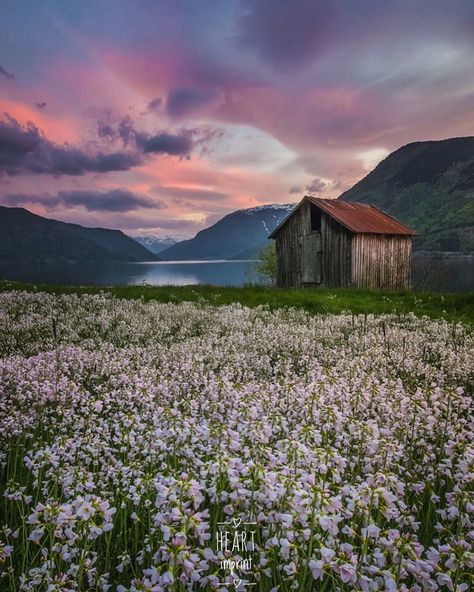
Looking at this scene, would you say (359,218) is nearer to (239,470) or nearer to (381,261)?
(381,261)

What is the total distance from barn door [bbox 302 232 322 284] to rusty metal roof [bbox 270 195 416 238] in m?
2.78

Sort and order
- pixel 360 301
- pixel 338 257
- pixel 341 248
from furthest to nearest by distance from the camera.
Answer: pixel 338 257 < pixel 341 248 < pixel 360 301

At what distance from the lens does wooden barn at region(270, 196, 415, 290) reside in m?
35.1

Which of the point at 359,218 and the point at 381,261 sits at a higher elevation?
the point at 359,218

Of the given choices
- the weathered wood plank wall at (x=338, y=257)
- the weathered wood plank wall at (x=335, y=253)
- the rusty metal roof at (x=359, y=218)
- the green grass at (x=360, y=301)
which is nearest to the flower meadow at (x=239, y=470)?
the green grass at (x=360, y=301)

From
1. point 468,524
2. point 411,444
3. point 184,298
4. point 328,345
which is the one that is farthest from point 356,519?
point 184,298

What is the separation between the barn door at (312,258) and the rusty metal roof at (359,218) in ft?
9.12

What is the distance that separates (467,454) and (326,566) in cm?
174

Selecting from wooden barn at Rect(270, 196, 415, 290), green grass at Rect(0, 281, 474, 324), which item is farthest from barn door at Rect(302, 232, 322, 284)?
green grass at Rect(0, 281, 474, 324)

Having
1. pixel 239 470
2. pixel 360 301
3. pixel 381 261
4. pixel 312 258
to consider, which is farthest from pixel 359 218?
pixel 239 470

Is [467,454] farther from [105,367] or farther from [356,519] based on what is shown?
[105,367]

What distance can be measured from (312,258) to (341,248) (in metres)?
3.59

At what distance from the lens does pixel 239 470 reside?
3004mm

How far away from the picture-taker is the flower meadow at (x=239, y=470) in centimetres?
244
